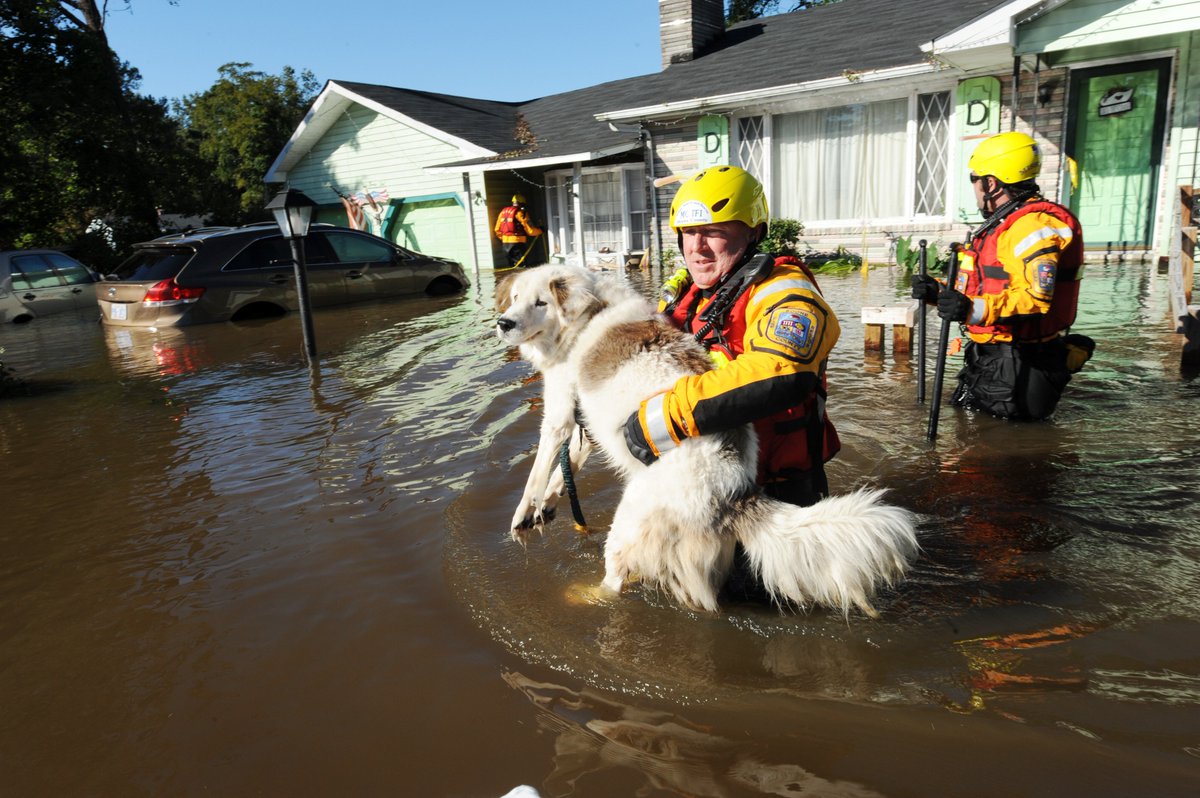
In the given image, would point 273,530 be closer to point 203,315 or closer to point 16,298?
point 203,315

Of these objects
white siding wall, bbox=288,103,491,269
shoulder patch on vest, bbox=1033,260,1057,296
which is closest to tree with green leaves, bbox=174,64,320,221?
white siding wall, bbox=288,103,491,269

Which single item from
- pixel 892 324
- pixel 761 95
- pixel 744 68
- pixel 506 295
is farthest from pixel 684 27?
pixel 506 295

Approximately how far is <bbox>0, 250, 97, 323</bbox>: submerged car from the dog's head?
51.9 feet

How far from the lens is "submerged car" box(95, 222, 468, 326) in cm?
1122

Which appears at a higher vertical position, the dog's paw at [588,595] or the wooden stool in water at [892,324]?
the wooden stool in water at [892,324]

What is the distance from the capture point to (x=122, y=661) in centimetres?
309

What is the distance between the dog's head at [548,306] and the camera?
134 inches

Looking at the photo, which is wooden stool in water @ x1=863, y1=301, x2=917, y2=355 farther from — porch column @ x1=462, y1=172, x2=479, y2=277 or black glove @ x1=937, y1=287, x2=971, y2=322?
porch column @ x1=462, y1=172, x2=479, y2=277

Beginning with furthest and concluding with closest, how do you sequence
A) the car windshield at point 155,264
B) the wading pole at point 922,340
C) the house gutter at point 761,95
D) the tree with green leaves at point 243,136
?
the tree with green leaves at point 243,136
the house gutter at point 761,95
the car windshield at point 155,264
the wading pole at point 922,340

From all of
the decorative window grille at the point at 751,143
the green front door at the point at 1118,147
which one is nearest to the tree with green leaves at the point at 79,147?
the decorative window grille at the point at 751,143

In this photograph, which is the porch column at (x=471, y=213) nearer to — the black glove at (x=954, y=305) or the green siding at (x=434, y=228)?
the green siding at (x=434, y=228)

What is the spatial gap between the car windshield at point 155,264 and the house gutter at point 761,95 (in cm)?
876

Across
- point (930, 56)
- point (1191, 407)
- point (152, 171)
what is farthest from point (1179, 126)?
point (152, 171)

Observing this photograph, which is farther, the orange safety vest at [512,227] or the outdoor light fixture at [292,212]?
the orange safety vest at [512,227]
